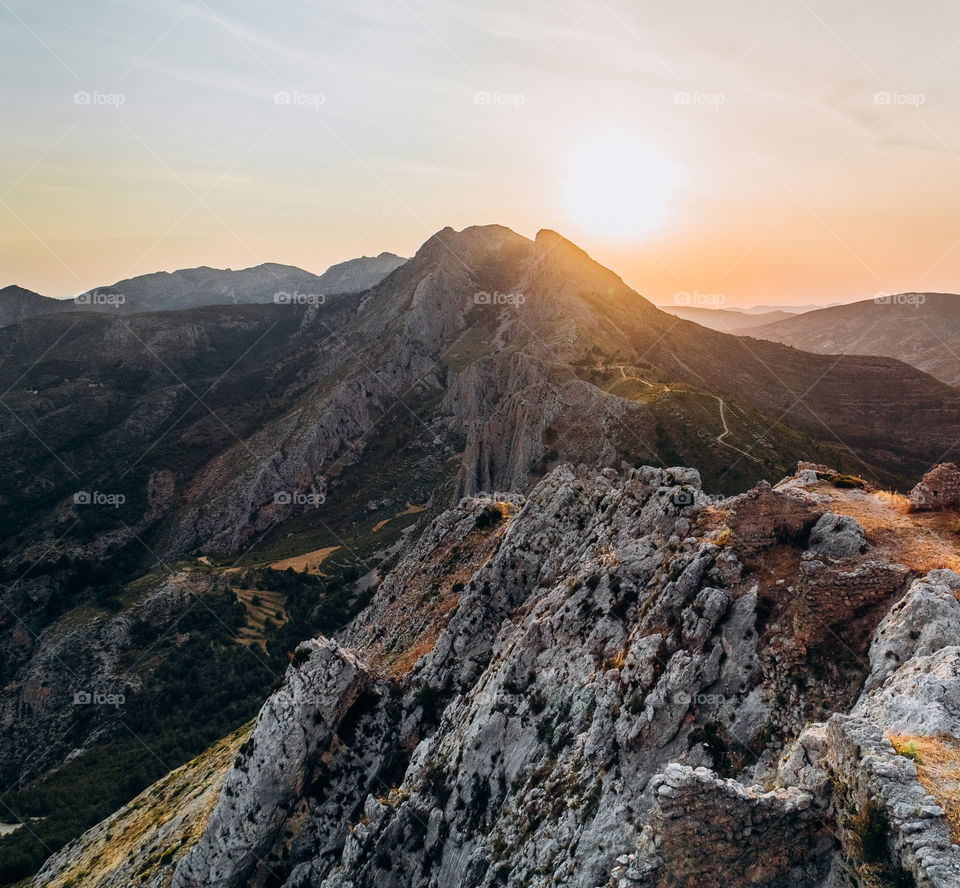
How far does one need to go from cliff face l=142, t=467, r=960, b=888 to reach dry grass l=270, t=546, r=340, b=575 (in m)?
95.5

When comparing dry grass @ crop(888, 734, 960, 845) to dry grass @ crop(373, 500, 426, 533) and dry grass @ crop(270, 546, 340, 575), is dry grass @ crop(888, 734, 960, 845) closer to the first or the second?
dry grass @ crop(270, 546, 340, 575)

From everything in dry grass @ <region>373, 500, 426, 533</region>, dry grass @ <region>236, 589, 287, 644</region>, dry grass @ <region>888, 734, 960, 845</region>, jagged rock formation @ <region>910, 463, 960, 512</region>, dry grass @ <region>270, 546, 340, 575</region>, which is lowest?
dry grass @ <region>236, 589, 287, 644</region>

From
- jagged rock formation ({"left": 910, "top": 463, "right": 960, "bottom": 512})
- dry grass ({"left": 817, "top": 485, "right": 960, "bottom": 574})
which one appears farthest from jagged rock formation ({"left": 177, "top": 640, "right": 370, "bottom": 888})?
jagged rock formation ({"left": 910, "top": 463, "right": 960, "bottom": 512})

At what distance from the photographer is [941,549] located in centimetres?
2106

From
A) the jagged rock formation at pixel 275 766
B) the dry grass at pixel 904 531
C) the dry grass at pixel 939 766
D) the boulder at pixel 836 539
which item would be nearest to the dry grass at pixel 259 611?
the jagged rock formation at pixel 275 766

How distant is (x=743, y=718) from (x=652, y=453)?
6159 cm

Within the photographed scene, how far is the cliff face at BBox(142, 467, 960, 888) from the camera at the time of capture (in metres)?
13.3

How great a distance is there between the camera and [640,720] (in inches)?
774

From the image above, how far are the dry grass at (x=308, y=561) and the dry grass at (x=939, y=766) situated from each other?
126 metres

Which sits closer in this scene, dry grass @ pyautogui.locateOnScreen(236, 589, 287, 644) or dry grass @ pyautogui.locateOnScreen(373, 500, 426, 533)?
dry grass @ pyautogui.locateOnScreen(236, 589, 287, 644)

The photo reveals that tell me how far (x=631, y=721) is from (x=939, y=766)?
30.7 feet

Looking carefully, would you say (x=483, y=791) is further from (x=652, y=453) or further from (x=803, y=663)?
(x=652, y=453)

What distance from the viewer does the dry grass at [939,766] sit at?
1135 cm

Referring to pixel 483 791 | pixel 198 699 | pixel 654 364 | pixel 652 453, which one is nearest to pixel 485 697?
pixel 483 791
